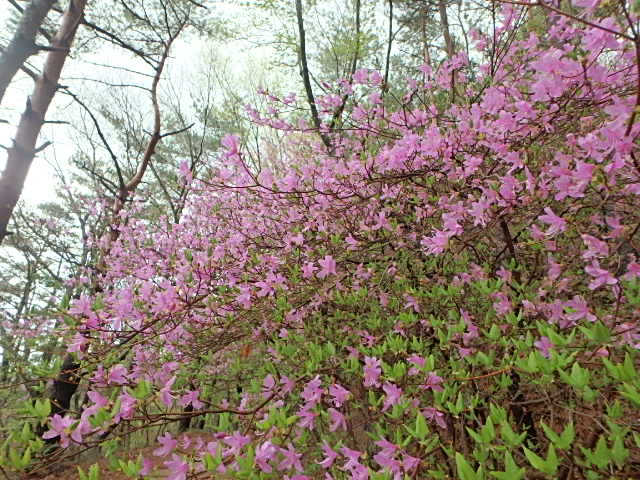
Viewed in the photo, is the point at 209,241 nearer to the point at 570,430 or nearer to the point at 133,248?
the point at 133,248

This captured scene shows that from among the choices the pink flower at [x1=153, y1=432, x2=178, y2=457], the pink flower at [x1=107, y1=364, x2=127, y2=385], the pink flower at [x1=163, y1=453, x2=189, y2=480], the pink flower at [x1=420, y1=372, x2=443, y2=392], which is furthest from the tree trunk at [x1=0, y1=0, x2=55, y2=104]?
the pink flower at [x1=420, y1=372, x2=443, y2=392]

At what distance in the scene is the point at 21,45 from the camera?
9.09 ft

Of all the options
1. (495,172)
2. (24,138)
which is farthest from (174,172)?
(495,172)

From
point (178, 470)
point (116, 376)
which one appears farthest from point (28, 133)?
point (178, 470)

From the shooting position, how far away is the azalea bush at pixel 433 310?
1206 mm

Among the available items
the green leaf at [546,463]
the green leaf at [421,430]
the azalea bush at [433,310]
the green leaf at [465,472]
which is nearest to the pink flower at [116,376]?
the azalea bush at [433,310]

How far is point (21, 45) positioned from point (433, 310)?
378cm

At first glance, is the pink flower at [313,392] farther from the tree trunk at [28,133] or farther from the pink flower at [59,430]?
the tree trunk at [28,133]

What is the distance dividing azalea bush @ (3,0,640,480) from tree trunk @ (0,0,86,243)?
1685mm

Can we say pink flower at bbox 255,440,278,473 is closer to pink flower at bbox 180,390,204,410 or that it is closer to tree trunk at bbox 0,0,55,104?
pink flower at bbox 180,390,204,410

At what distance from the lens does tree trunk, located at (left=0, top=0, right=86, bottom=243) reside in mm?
3121

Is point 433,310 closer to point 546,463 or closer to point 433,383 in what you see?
point 433,383

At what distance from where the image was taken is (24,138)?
10.7 feet

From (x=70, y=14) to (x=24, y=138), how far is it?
192 centimetres
